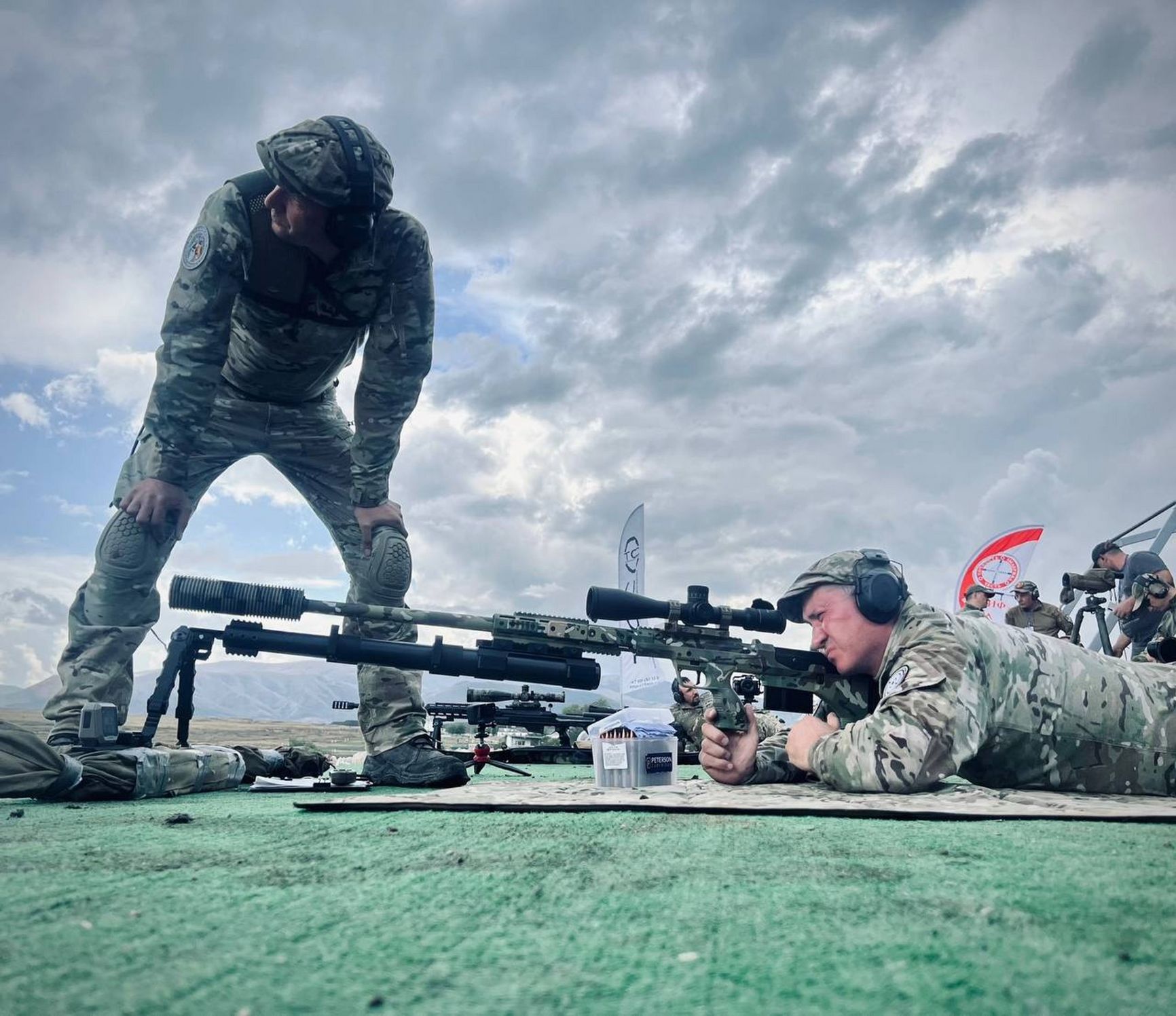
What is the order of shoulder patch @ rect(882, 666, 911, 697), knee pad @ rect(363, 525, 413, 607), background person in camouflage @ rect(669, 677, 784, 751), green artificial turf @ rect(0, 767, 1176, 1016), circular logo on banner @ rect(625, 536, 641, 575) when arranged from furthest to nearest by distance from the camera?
circular logo on banner @ rect(625, 536, 641, 575)
background person in camouflage @ rect(669, 677, 784, 751)
knee pad @ rect(363, 525, 413, 607)
shoulder patch @ rect(882, 666, 911, 697)
green artificial turf @ rect(0, 767, 1176, 1016)

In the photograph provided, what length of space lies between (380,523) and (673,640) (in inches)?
65.2

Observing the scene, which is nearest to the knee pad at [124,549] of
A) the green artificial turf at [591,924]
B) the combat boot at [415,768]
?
the combat boot at [415,768]

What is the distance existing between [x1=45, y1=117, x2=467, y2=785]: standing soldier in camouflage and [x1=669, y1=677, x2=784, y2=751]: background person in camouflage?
177 centimetres

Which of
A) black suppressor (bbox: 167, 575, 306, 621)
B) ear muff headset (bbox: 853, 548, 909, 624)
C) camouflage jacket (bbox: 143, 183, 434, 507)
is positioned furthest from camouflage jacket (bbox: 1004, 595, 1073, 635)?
black suppressor (bbox: 167, 575, 306, 621)

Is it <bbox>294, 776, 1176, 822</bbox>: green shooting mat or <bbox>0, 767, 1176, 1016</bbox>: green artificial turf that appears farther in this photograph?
<bbox>294, 776, 1176, 822</bbox>: green shooting mat

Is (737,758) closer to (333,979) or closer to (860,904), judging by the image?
(860,904)

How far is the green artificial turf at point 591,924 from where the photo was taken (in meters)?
0.75

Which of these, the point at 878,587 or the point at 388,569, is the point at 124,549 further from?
the point at 878,587

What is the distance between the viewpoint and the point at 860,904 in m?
1.11

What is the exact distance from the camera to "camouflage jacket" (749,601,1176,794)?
2.62m

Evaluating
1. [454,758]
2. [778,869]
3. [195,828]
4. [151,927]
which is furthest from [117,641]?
[778,869]

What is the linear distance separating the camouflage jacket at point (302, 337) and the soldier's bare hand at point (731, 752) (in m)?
2.12

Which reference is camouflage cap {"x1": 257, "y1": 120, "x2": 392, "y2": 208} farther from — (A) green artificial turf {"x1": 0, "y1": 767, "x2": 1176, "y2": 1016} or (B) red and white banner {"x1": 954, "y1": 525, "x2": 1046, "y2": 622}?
(B) red and white banner {"x1": 954, "y1": 525, "x2": 1046, "y2": 622}

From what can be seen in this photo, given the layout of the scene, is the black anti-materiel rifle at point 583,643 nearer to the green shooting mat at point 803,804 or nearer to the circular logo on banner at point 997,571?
the green shooting mat at point 803,804
